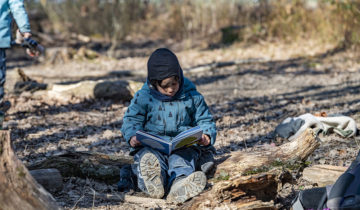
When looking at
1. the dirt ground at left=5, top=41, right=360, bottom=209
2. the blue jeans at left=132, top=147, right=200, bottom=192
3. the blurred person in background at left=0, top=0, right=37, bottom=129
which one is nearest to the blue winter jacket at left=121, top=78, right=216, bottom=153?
the blue jeans at left=132, top=147, right=200, bottom=192

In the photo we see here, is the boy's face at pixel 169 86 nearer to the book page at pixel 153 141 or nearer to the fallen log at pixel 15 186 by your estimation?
A: the book page at pixel 153 141

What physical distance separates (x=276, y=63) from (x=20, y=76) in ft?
26.0

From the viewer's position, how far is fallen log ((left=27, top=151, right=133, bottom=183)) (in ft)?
13.7

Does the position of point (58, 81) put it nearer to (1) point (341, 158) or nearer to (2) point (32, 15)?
(1) point (341, 158)

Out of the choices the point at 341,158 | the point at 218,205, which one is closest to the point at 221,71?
the point at 341,158

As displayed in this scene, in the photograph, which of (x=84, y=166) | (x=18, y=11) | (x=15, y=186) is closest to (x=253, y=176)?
(x=15, y=186)

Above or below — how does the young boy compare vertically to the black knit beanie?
below

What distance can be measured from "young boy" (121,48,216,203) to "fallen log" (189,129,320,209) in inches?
13.8

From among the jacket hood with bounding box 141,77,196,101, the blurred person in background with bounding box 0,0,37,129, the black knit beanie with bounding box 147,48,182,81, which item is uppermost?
the blurred person in background with bounding box 0,0,37,129

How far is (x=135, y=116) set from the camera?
4.04 meters

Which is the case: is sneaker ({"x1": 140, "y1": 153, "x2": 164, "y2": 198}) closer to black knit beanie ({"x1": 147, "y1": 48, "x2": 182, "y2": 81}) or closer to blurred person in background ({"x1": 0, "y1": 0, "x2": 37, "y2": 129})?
black knit beanie ({"x1": 147, "y1": 48, "x2": 182, "y2": 81})

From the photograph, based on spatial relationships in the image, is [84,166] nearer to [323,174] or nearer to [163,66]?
[163,66]

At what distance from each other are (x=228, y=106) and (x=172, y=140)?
15.6 ft

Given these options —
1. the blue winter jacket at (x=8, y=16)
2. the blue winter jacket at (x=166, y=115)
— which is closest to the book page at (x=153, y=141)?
the blue winter jacket at (x=166, y=115)
